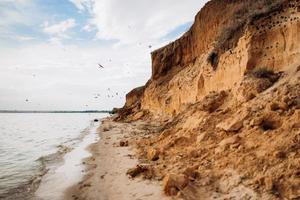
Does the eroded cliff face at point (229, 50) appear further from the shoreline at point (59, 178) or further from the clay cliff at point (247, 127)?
the shoreline at point (59, 178)

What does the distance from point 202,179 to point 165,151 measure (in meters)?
4.07

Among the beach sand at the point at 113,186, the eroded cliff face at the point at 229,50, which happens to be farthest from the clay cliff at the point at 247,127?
the beach sand at the point at 113,186

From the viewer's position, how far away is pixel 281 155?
7180 mm

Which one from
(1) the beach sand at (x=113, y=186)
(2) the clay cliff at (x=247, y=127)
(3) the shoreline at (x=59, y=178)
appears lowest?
(3) the shoreline at (x=59, y=178)

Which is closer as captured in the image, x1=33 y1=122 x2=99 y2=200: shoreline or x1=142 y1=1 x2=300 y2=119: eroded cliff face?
x1=33 y1=122 x2=99 y2=200: shoreline

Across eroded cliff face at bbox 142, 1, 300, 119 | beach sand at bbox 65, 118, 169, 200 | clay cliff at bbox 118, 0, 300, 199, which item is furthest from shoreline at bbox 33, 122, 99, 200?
eroded cliff face at bbox 142, 1, 300, 119

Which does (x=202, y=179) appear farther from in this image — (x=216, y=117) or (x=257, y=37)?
(x=257, y=37)

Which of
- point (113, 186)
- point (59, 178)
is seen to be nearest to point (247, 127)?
point (113, 186)

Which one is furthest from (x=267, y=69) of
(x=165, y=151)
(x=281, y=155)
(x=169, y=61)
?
(x=169, y=61)

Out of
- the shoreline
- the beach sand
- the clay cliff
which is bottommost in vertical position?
the shoreline

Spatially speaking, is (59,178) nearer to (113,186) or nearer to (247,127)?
(113,186)

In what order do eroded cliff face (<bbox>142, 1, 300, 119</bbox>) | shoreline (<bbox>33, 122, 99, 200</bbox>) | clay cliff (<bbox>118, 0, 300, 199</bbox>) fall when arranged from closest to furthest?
clay cliff (<bbox>118, 0, 300, 199</bbox>)
shoreline (<bbox>33, 122, 99, 200</bbox>)
eroded cliff face (<bbox>142, 1, 300, 119</bbox>)

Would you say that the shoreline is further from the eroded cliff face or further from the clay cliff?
the eroded cliff face

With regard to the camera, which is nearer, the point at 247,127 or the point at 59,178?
the point at 247,127
